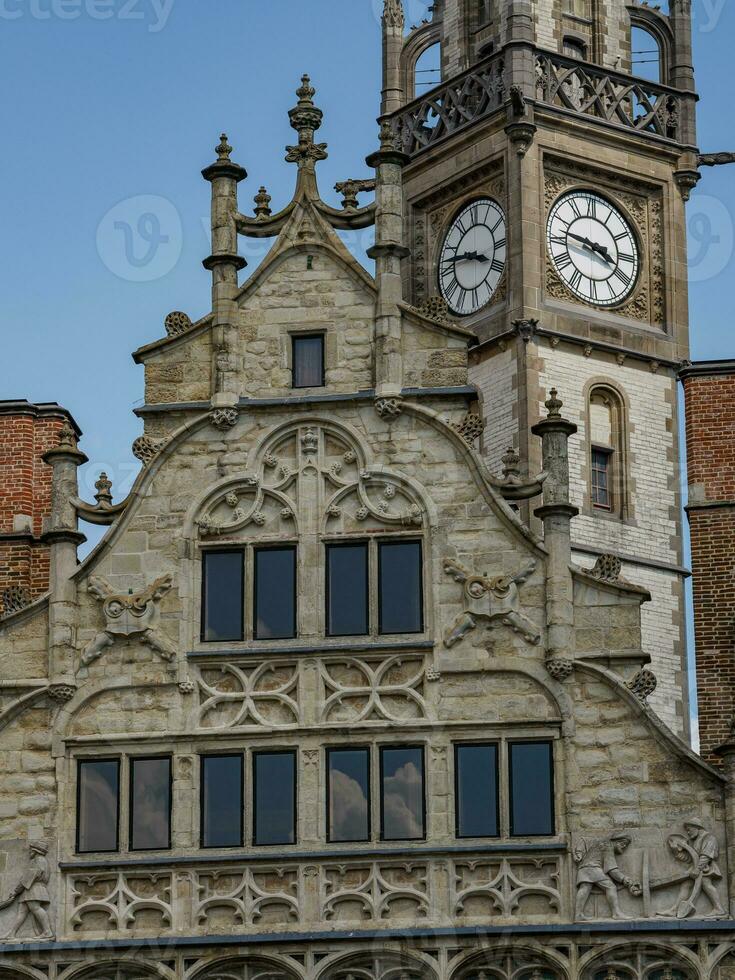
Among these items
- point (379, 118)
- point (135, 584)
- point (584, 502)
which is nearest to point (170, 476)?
point (135, 584)

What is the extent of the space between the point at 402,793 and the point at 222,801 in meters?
1.97

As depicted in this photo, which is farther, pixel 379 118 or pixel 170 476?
pixel 379 118

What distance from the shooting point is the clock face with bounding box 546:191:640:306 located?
55750 millimetres

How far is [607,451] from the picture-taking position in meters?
54.9

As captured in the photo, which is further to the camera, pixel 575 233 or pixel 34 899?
pixel 575 233

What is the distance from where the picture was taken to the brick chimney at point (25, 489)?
138 ft

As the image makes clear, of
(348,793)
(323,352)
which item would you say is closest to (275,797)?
(348,793)

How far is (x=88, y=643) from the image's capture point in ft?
Result: 122

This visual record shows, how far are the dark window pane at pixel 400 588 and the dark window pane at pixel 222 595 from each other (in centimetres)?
160

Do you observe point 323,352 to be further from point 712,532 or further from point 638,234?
point 638,234

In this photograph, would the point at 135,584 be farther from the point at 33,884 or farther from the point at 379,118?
the point at 379,118

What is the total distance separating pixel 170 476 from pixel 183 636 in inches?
77.0

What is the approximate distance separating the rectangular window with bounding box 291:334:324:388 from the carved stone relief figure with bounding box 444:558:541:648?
9.51 feet

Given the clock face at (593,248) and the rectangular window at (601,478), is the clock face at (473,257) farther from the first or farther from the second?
the rectangular window at (601,478)
